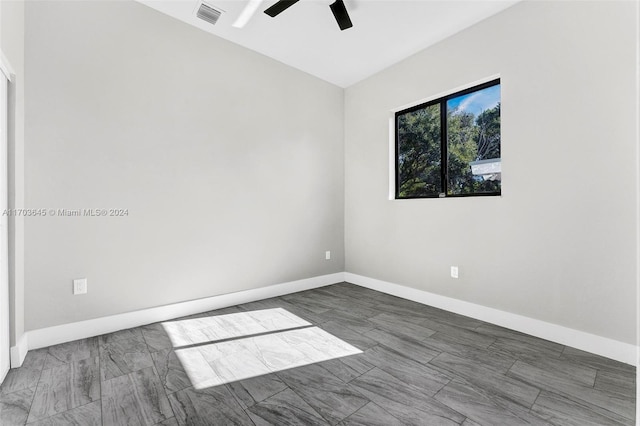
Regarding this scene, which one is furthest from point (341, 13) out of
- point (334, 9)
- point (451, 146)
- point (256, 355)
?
point (256, 355)

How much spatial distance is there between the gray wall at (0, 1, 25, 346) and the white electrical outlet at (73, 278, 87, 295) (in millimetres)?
298

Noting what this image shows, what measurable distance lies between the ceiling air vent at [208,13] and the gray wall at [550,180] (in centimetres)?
213

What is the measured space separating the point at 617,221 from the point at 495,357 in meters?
1.27

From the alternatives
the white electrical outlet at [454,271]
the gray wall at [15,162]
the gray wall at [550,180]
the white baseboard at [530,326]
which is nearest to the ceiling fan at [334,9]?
the gray wall at [550,180]

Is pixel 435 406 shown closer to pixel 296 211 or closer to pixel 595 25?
pixel 296 211

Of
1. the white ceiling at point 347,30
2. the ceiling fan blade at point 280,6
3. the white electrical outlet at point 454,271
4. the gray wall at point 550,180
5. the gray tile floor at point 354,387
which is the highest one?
the white ceiling at point 347,30

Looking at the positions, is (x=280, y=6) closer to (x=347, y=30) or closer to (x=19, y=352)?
(x=347, y=30)

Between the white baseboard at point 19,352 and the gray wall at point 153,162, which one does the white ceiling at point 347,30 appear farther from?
the white baseboard at point 19,352

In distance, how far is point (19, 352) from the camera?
6.09 ft

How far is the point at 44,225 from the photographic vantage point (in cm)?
215

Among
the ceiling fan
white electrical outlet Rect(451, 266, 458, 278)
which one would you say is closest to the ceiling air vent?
the ceiling fan

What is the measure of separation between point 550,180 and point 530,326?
3.97ft

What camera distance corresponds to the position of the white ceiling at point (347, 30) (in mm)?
2547

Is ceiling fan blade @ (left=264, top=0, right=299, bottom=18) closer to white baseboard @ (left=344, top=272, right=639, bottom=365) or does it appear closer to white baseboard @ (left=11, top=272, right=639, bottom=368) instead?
white baseboard @ (left=11, top=272, right=639, bottom=368)
